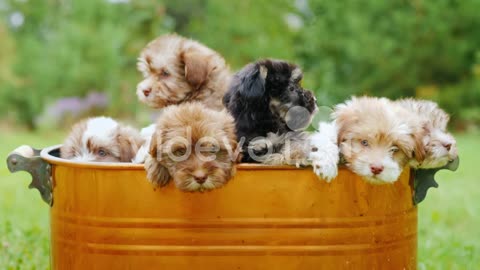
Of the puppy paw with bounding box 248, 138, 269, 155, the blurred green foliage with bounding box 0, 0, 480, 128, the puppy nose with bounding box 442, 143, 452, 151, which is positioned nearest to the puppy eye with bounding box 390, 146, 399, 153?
the puppy nose with bounding box 442, 143, 452, 151

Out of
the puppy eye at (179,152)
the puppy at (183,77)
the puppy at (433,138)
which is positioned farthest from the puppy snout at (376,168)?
the puppy at (183,77)

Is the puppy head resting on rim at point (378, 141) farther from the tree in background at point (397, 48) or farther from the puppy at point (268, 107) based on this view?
the tree in background at point (397, 48)

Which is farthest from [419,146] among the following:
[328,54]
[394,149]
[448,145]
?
[328,54]

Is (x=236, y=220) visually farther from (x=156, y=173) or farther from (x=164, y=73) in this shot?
(x=164, y=73)

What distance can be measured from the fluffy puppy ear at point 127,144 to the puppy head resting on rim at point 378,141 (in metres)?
1.06

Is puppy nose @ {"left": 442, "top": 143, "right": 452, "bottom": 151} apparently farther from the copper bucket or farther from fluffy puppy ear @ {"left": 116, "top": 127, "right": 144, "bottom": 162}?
fluffy puppy ear @ {"left": 116, "top": 127, "right": 144, "bottom": 162}

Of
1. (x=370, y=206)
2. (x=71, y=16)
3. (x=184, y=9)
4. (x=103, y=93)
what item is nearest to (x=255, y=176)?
(x=370, y=206)

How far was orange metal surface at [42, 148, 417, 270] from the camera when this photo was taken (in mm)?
3023

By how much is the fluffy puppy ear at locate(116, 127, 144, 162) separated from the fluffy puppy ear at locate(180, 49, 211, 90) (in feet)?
1.32

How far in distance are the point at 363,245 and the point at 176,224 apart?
2.65 ft

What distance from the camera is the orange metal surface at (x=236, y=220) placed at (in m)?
3.02

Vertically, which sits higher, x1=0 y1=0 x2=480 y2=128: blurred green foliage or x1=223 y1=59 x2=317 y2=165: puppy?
x1=0 y1=0 x2=480 y2=128: blurred green foliage

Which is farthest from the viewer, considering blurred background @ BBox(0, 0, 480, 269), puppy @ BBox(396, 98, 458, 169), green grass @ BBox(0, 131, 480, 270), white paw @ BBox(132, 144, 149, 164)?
blurred background @ BBox(0, 0, 480, 269)

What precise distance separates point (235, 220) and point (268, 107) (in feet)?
1.67
